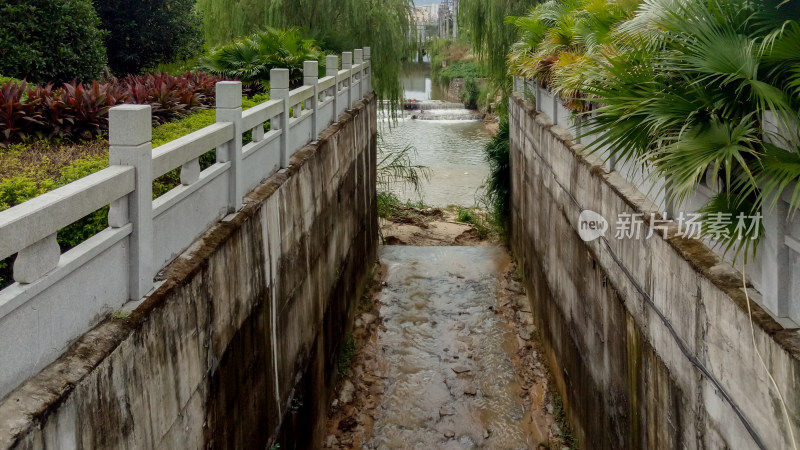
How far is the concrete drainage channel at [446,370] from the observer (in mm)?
8570

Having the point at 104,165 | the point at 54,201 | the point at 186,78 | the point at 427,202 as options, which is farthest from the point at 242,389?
the point at 427,202

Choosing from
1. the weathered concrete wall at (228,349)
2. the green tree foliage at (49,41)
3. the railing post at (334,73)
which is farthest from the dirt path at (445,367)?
the green tree foliage at (49,41)

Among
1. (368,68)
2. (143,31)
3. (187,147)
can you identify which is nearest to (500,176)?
(368,68)

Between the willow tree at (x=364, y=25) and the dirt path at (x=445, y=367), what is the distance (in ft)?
13.6

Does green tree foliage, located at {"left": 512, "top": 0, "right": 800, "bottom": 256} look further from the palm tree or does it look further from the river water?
the river water

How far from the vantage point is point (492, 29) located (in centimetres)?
1642

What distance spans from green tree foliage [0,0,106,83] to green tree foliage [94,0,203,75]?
3.17 meters

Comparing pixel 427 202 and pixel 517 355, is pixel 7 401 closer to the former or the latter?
pixel 517 355

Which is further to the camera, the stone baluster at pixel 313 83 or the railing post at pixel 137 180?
the stone baluster at pixel 313 83

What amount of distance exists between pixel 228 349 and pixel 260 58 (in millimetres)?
7208

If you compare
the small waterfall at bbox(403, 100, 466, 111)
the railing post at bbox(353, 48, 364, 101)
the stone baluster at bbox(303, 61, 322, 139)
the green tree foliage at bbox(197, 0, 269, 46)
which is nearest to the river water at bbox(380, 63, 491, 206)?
the small waterfall at bbox(403, 100, 466, 111)

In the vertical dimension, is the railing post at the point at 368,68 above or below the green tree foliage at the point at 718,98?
above

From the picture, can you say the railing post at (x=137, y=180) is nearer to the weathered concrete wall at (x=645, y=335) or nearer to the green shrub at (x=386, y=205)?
the weathered concrete wall at (x=645, y=335)

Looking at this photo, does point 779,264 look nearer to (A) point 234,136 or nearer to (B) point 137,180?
(B) point 137,180
